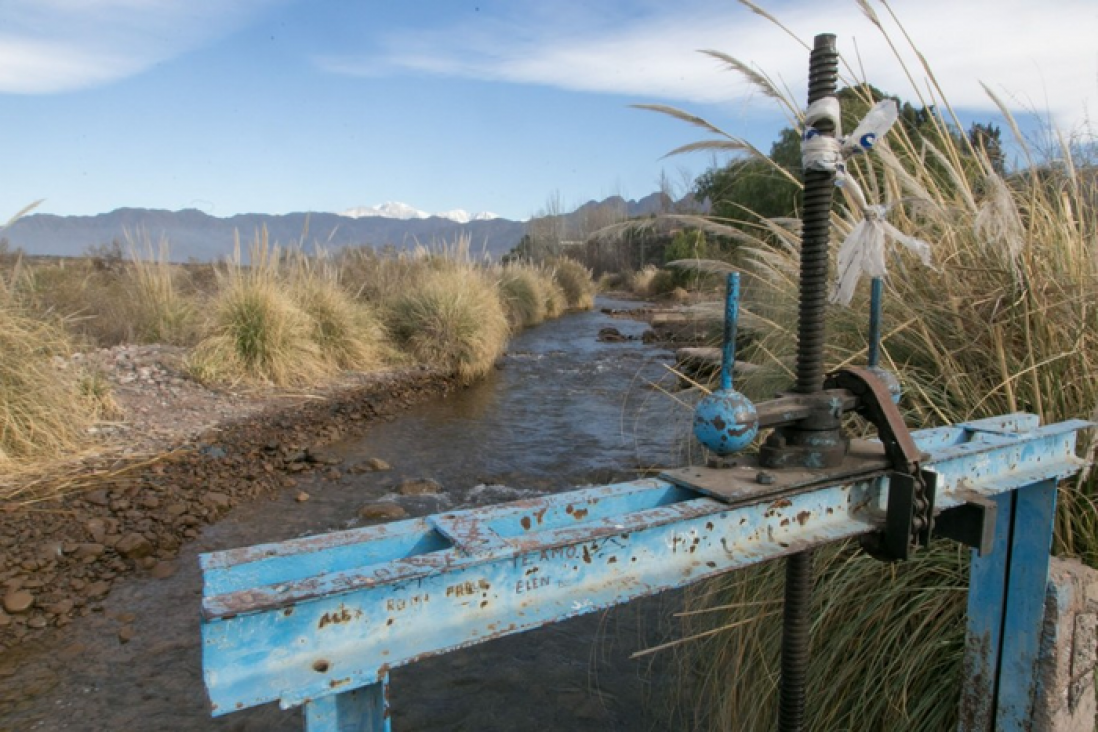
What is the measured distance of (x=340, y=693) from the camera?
83cm

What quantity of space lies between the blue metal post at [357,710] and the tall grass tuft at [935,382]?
1.37m

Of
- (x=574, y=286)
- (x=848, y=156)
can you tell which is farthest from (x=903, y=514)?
(x=574, y=286)

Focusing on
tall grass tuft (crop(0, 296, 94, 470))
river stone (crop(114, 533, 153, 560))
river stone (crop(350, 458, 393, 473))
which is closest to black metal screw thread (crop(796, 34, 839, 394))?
river stone (crop(114, 533, 153, 560))

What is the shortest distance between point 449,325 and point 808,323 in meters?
8.64

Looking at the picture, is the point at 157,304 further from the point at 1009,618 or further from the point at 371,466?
the point at 1009,618

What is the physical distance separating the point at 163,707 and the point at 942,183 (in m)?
3.80

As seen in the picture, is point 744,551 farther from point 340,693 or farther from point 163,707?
point 163,707

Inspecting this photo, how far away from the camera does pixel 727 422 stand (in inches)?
46.1

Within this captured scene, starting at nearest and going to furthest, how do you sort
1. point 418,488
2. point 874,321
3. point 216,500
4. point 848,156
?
point 848,156
point 874,321
point 216,500
point 418,488

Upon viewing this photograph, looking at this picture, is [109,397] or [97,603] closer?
[97,603]

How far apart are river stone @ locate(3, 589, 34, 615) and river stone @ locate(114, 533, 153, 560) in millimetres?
539

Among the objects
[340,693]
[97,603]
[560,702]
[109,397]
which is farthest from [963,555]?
[109,397]

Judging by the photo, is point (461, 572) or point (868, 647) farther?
point (868, 647)

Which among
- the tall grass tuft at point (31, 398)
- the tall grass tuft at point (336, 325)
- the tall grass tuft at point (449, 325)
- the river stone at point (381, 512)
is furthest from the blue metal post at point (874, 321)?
the tall grass tuft at point (449, 325)
